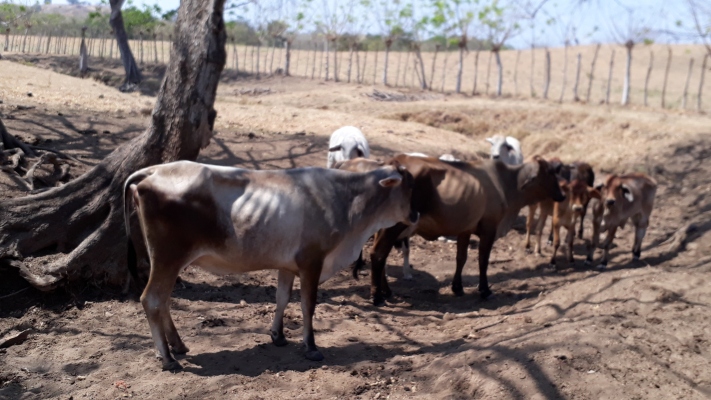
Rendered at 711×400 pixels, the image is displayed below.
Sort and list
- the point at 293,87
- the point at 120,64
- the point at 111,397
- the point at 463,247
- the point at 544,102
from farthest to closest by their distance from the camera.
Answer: the point at 120,64 → the point at 293,87 → the point at 544,102 → the point at 463,247 → the point at 111,397

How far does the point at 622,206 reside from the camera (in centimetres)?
1068

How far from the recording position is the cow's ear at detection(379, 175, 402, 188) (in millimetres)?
6637

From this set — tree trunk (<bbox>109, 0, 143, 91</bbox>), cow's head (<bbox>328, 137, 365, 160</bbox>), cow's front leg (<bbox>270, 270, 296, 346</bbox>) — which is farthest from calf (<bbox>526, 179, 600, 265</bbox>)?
tree trunk (<bbox>109, 0, 143, 91</bbox>)

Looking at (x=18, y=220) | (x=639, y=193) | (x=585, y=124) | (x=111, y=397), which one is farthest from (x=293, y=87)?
(x=111, y=397)

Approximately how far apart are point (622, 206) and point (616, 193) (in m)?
0.28

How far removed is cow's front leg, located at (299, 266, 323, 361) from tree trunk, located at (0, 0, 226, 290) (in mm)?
2323

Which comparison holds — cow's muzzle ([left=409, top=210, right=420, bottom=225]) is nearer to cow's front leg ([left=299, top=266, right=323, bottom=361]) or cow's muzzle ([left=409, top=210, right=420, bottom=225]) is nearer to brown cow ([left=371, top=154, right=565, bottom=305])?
cow's front leg ([left=299, top=266, right=323, bottom=361])

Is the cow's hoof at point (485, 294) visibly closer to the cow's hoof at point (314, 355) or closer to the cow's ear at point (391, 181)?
the cow's ear at point (391, 181)

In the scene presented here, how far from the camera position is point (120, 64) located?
40625 mm

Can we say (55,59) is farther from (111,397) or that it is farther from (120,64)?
(111,397)

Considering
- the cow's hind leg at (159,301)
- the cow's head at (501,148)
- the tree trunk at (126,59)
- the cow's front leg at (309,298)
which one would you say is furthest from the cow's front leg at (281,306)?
the tree trunk at (126,59)

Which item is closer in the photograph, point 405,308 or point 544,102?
point 405,308

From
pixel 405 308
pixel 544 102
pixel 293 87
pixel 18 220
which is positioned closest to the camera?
pixel 18 220

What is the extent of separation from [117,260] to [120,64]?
3603 cm
